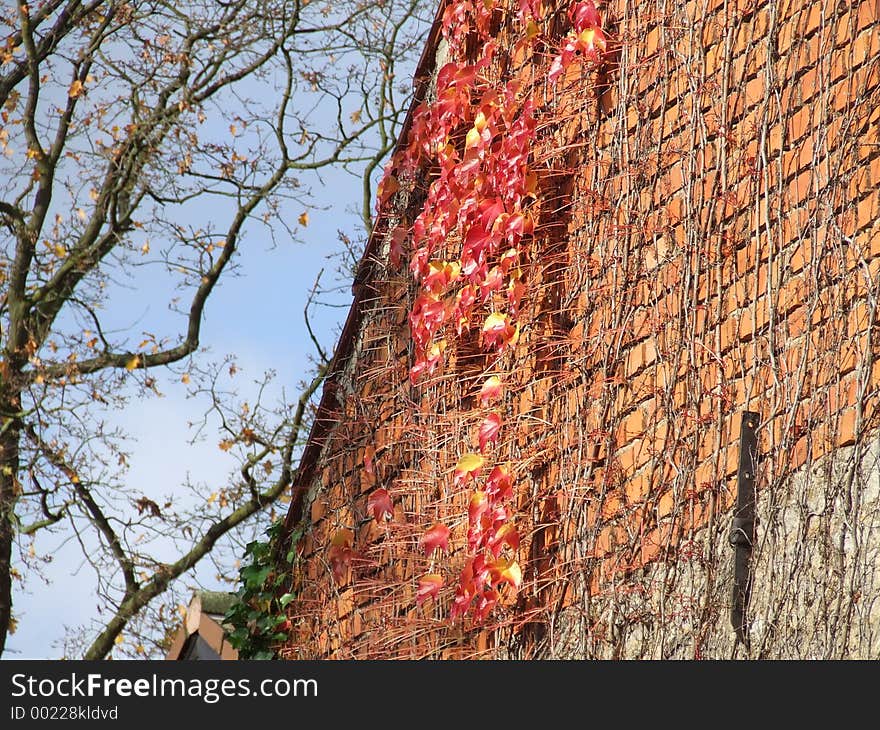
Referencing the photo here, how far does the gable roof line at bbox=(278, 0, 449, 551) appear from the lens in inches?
224

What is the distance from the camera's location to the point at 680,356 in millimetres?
3689

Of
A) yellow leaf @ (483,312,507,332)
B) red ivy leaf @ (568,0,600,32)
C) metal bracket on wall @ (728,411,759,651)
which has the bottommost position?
metal bracket on wall @ (728,411,759,651)

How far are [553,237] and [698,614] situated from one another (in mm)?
1664

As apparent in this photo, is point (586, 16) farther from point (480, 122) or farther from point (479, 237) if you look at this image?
point (479, 237)

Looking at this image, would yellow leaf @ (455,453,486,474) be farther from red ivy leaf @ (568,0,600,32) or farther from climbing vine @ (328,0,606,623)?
red ivy leaf @ (568,0,600,32)

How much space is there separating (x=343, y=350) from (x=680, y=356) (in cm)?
250

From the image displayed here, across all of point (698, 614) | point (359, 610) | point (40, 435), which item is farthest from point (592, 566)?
point (40, 435)

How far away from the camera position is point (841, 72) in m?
3.38

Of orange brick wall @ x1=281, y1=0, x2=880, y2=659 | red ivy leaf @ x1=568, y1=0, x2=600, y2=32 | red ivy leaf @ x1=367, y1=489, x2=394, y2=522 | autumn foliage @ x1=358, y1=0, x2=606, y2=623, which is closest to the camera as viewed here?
orange brick wall @ x1=281, y1=0, x2=880, y2=659

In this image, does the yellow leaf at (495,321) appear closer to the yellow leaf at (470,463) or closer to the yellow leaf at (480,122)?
the yellow leaf at (470,463)

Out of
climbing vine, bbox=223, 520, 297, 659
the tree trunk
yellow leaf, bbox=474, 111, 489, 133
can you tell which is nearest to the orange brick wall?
yellow leaf, bbox=474, 111, 489, 133

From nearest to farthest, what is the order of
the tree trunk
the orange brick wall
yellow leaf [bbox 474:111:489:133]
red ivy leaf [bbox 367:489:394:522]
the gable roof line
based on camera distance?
the orange brick wall < yellow leaf [bbox 474:111:489:133] < red ivy leaf [bbox 367:489:394:522] < the gable roof line < the tree trunk

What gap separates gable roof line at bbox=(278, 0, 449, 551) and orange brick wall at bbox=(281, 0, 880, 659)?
794 millimetres

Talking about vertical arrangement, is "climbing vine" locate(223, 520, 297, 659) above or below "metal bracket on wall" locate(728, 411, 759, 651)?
above
